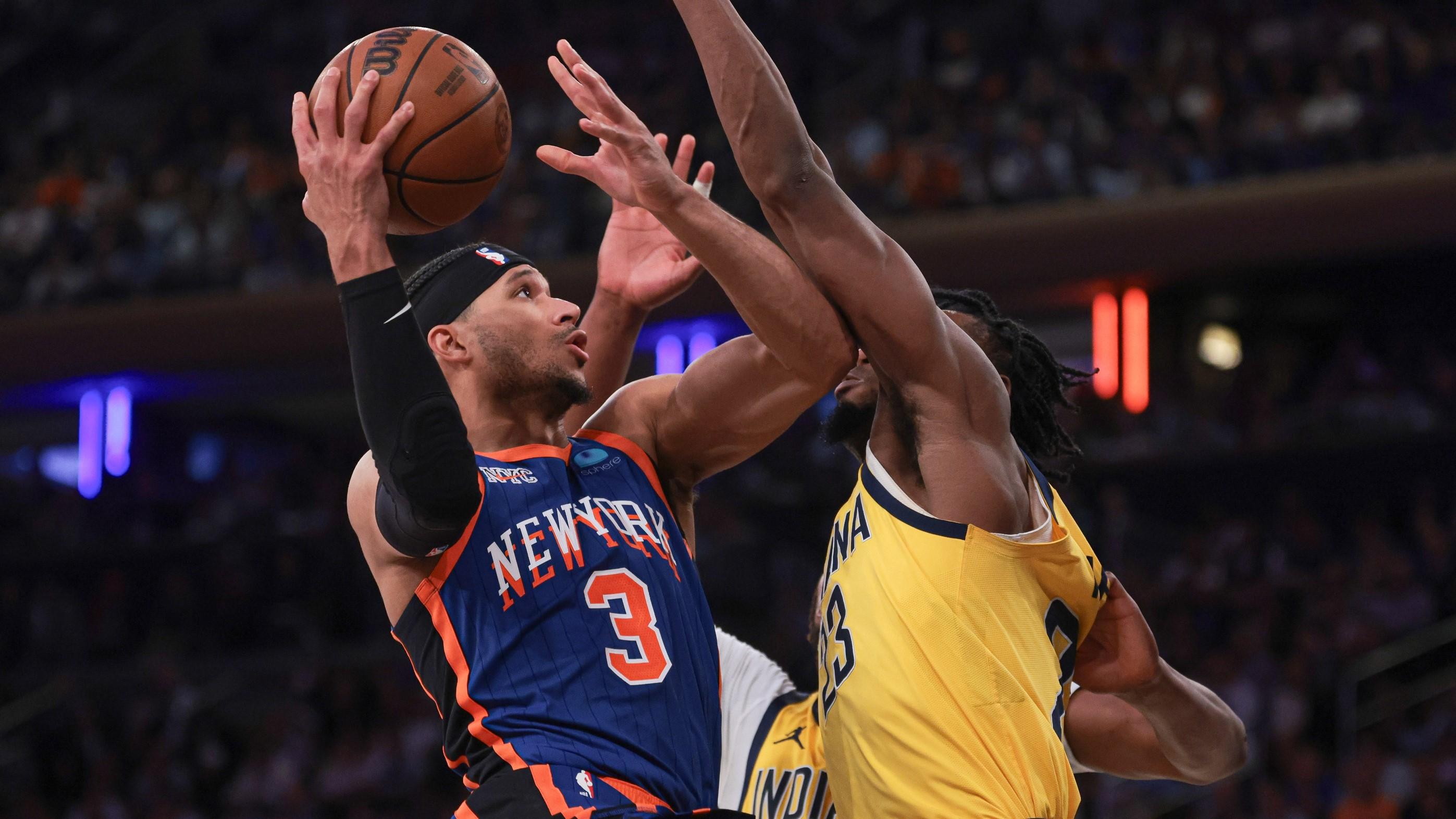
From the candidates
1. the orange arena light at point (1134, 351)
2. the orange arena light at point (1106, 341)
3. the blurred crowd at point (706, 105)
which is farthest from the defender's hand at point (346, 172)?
the orange arena light at point (1134, 351)

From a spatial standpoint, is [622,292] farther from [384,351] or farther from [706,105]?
[706,105]

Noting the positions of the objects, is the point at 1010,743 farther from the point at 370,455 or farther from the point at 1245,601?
the point at 1245,601

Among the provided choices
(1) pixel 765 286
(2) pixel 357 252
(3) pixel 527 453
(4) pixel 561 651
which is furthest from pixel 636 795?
(2) pixel 357 252

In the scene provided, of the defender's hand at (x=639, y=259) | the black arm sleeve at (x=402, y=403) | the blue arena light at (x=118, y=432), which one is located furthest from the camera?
the blue arena light at (x=118, y=432)

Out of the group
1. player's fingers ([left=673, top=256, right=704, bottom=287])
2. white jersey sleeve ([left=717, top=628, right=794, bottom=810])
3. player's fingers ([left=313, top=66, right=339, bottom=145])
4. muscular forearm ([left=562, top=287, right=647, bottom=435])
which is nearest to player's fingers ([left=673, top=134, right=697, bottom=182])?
player's fingers ([left=673, top=256, right=704, bottom=287])

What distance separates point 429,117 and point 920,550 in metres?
1.31

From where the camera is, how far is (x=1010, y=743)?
2863 mm

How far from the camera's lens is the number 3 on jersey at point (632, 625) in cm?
→ 286

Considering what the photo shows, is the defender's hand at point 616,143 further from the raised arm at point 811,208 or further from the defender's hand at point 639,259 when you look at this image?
the defender's hand at point 639,259

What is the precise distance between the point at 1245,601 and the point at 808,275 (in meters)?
7.15

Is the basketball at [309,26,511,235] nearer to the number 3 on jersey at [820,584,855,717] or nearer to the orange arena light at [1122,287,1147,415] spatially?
the number 3 on jersey at [820,584,855,717]

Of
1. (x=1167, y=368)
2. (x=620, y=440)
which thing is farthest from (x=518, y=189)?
(x=620, y=440)

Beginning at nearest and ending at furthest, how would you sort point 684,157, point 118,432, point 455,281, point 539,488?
point 539,488 < point 455,281 < point 684,157 < point 118,432

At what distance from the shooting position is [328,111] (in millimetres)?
2721
